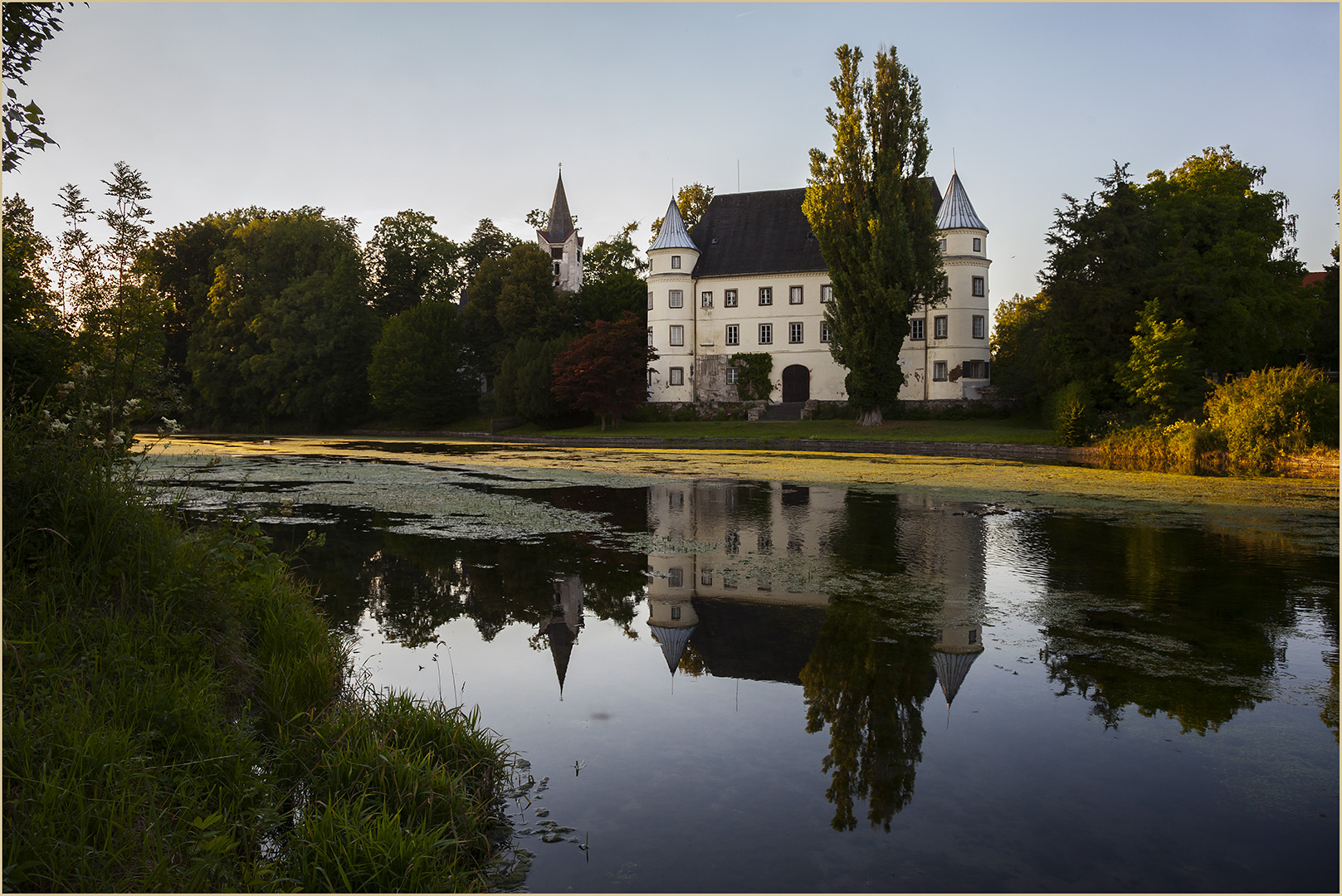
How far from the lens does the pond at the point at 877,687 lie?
3.63 m

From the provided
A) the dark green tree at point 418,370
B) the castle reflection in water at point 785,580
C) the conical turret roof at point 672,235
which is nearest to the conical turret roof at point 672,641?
the castle reflection in water at point 785,580

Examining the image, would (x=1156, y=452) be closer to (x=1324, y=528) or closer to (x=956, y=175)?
(x=1324, y=528)

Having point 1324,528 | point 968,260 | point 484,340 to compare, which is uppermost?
point 968,260

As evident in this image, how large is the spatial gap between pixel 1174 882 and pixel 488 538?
9.18 m

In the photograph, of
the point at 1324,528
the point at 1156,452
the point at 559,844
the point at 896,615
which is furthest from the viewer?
the point at 1156,452

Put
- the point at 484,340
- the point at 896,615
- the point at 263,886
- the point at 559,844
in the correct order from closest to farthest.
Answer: the point at 263,886
the point at 559,844
the point at 896,615
the point at 484,340

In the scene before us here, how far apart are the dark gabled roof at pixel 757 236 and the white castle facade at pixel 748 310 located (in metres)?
0.06

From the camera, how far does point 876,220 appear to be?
1614 inches

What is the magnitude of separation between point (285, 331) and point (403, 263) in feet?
42.1

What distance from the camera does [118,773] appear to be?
3.49 metres

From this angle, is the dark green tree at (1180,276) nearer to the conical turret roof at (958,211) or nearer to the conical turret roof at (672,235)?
the conical turret roof at (958,211)

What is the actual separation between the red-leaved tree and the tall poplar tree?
12.5m

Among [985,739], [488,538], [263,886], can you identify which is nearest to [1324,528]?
[985,739]

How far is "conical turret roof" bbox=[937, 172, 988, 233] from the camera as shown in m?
52.6
